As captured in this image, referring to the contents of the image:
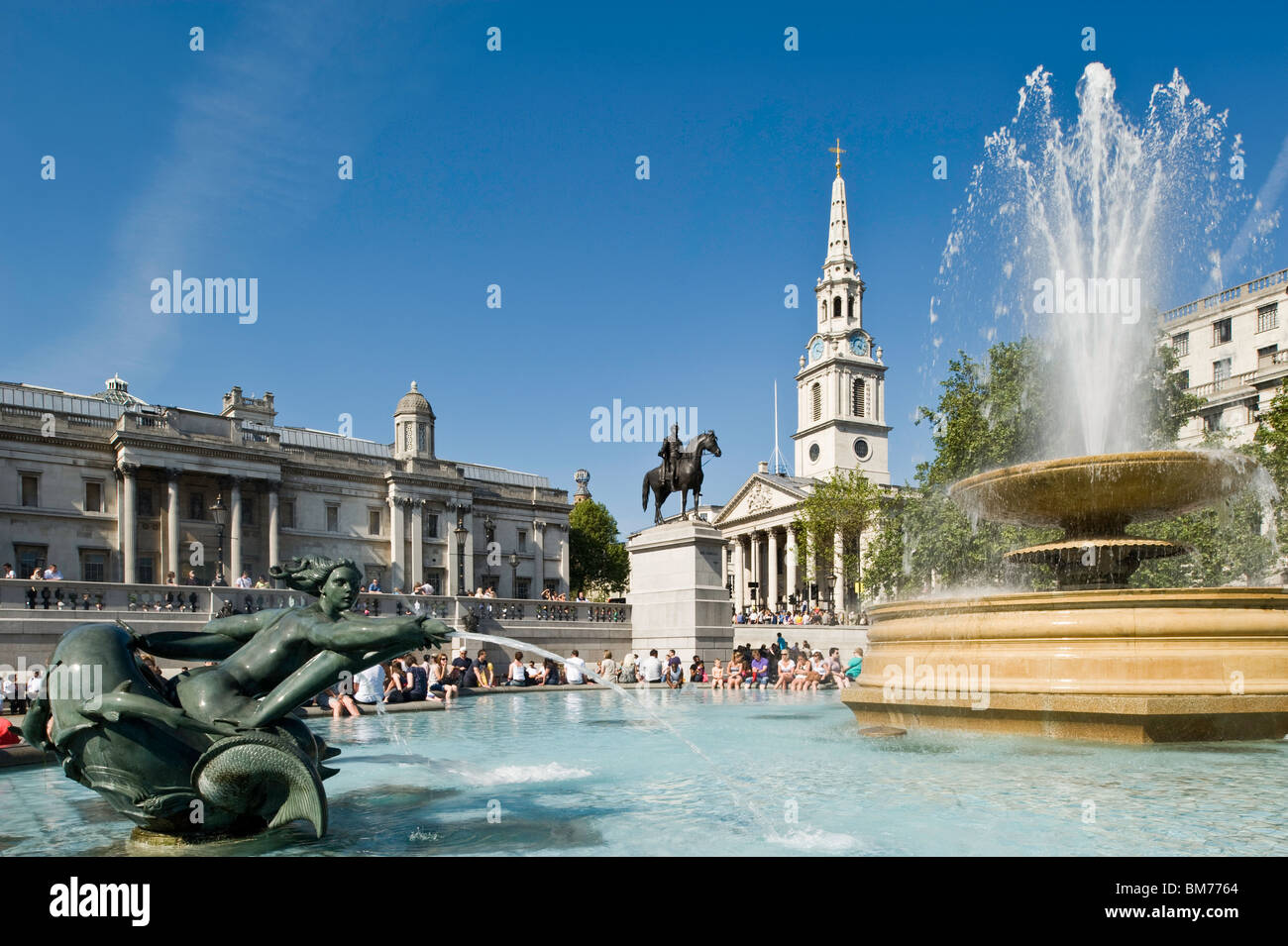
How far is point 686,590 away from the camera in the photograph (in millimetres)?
23000

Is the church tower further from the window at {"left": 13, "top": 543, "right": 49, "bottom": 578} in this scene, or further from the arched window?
the window at {"left": 13, "top": 543, "right": 49, "bottom": 578}

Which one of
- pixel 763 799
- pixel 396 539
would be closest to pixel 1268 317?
pixel 396 539

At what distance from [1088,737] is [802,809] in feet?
13.1

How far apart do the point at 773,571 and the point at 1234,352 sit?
4030 cm

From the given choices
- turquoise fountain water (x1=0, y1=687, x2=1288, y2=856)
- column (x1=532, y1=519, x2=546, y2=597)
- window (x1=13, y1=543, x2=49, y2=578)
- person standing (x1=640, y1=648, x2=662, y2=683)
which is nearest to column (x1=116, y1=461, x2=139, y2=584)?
window (x1=13, y1=543, x2=49, y2=578)

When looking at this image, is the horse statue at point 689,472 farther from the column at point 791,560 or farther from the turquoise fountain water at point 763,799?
the column at point 791,560

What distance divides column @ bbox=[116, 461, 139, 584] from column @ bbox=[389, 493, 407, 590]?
1487 cm

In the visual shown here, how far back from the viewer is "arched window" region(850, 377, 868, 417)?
85.9 metres

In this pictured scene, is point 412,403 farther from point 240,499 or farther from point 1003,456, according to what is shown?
point 1003,456

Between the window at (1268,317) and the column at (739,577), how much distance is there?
155 feet

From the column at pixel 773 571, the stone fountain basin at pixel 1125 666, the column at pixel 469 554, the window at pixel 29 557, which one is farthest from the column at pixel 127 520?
the stone fountain basin at pixel 1125 666

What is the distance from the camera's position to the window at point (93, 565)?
161 feet

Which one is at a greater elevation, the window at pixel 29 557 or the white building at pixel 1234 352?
the white building at pixel 1234 352
